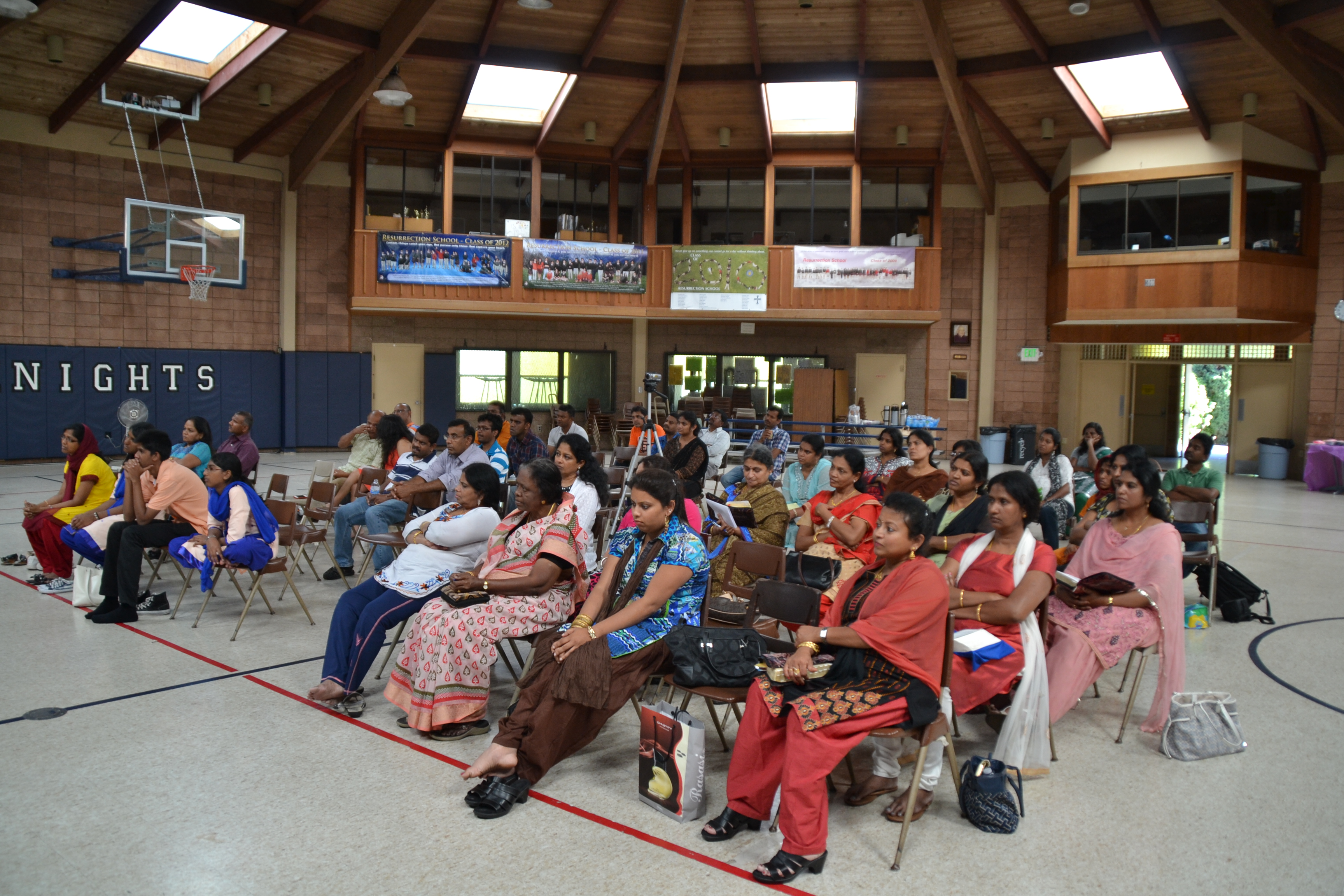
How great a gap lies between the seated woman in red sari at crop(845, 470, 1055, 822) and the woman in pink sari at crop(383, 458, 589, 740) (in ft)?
4.83

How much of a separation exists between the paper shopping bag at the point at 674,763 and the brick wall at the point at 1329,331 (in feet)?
52.3

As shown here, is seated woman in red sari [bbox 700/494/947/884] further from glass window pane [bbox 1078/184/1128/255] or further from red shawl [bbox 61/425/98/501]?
glass window pane [bbox 1078/184/1128/255]

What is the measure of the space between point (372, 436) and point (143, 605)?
246 cm

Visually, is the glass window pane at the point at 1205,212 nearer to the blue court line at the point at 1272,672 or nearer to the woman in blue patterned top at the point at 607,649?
the blue court line at the point at 1272,672

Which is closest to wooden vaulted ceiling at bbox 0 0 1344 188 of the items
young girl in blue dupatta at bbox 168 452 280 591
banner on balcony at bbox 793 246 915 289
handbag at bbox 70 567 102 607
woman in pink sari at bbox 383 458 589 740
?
banner on balcony at bbox 793 246 915 289

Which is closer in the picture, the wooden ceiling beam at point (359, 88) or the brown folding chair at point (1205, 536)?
the brown folding chair at point (1205, 536)

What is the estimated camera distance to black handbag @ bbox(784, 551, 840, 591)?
5.15 metres

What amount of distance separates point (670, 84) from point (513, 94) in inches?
123

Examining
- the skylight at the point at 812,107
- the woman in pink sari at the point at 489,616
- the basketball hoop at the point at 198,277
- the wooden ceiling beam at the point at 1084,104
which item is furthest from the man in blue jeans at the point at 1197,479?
the basketball hoop at the point at 198,277

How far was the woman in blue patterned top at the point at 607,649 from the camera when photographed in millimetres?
3404

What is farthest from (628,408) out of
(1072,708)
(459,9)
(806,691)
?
(806,691)

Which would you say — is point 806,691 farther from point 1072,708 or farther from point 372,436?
point 372,436

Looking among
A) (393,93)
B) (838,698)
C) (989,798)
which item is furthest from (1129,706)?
(393,93)

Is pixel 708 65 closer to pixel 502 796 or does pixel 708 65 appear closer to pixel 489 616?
pixel 489 616
